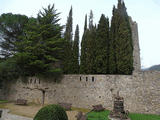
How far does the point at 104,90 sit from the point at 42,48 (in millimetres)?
8508

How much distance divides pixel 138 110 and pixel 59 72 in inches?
339

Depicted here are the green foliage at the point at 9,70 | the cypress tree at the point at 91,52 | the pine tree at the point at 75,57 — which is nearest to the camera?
the cypress tree at the point at 91,52

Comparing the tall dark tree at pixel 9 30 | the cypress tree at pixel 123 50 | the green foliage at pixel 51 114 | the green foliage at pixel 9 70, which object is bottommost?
the green foliage at pixel 51 114

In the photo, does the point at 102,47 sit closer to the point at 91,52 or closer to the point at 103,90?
the point at 91,52

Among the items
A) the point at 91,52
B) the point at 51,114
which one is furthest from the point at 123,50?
the point at 51,114

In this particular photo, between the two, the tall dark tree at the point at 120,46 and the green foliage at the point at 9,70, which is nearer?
the tall dark tree at the point at 120,46

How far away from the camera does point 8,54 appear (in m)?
18.0

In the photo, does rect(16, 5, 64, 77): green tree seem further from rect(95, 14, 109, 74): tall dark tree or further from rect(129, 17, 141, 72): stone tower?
rect(129, 17, 141, 72): stone tower

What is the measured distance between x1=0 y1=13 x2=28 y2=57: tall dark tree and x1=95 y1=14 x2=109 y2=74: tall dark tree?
1274 cm

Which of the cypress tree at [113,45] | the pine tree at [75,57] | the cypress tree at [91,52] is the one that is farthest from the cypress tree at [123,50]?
the pine tree at [75,57]

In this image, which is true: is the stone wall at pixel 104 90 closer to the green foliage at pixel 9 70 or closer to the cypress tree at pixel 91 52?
the cypress tree at pixel 91 52

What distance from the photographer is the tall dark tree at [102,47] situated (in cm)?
1220

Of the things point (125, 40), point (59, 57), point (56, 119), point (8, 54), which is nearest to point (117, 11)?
point (125, 40)

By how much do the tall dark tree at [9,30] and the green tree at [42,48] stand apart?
4.53 meters
